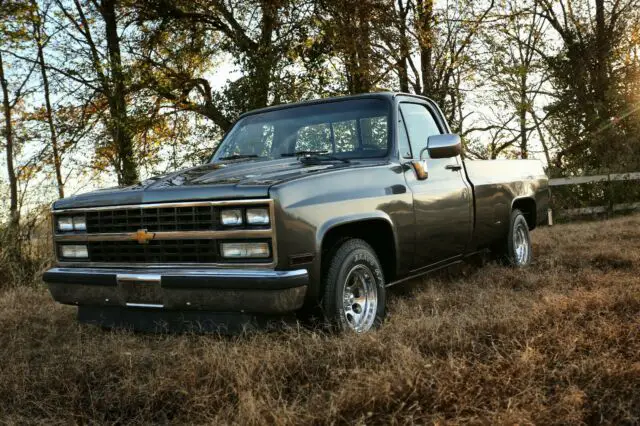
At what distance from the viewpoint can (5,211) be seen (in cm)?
923

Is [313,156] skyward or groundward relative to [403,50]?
groundward

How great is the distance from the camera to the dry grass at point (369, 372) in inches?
98.7

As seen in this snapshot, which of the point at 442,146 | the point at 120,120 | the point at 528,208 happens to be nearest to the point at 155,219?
the point at 442,146

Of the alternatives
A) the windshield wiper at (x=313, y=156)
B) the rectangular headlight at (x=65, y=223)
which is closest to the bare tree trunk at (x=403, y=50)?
the windshield wiper at (x=313, y=156)

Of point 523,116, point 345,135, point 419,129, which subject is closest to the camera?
point 345,135

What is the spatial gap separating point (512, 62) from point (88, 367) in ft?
73.7

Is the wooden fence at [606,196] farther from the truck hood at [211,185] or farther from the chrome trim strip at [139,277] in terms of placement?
the chrome trim strip at [139,277]

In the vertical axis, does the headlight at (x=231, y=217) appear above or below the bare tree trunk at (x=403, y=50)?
below

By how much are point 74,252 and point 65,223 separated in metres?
0.22

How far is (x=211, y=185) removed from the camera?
3.65 m

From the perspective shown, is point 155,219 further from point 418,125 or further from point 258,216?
point 418,125

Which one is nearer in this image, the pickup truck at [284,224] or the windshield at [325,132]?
the pickup truck at [284,224]

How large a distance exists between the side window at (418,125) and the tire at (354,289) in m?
1.28

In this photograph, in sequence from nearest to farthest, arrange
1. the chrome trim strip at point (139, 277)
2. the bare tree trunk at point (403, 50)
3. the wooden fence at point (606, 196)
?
the chrome trim strip at point (139, 277)
the wooden fence at point (606, 196)
the bare tree trunk at point (403, 50)
